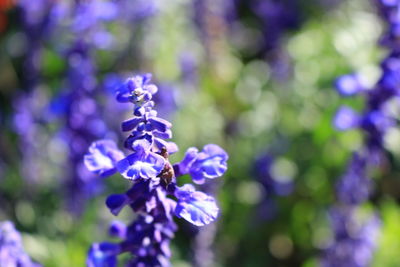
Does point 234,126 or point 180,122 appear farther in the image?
point 234,126

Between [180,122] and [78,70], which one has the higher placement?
[180,122]

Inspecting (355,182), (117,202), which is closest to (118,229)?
(117,202)

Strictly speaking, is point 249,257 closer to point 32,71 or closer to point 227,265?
point 227,265

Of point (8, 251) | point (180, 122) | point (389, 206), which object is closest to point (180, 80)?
point (180, 122)

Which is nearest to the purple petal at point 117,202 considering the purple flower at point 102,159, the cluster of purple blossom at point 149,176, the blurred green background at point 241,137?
the cluster of purple blossom at point 149,176

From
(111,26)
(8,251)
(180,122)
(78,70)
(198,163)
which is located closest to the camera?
(198,163)

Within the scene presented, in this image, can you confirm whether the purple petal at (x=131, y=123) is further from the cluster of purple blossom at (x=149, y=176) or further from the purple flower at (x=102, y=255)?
the purple flower at (x=102, y=255)
